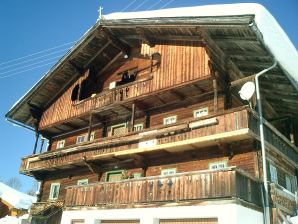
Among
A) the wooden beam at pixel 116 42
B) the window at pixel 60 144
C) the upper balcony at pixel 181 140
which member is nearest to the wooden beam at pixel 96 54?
the wooden beam at pixel 116 42

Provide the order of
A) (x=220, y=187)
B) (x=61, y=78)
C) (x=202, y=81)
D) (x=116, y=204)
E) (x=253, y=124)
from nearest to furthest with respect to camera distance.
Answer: (x=220, y=187), (x=253, y=124), (x=116, y=204), (x=202, y=81), (x=61, y=78)

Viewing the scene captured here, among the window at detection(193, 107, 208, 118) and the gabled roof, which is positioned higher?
the gabled roof

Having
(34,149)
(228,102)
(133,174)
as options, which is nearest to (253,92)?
(228,102)

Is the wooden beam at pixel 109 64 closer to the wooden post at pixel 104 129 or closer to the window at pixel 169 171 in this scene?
the wooden post at pixel 104 129

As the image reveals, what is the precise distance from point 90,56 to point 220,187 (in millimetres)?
14731

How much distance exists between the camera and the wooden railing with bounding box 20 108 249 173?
14.5 m

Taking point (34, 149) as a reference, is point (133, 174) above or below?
below

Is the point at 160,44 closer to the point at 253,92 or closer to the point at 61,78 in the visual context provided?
the point at 253,92

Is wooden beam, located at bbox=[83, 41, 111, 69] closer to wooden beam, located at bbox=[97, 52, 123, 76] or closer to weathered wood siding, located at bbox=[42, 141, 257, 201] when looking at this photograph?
wooden beam, located at bbox=[97, 52, 123, 76]

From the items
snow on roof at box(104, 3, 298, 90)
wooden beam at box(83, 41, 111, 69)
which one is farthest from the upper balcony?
wooden beam at box(83, 41, 111, 69)

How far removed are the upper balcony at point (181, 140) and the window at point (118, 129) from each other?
7.27ft

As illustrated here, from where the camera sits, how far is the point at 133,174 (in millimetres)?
19266

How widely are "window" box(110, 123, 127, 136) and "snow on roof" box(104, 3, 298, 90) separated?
6.66 m

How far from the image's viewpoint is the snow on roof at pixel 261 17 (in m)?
14.5
